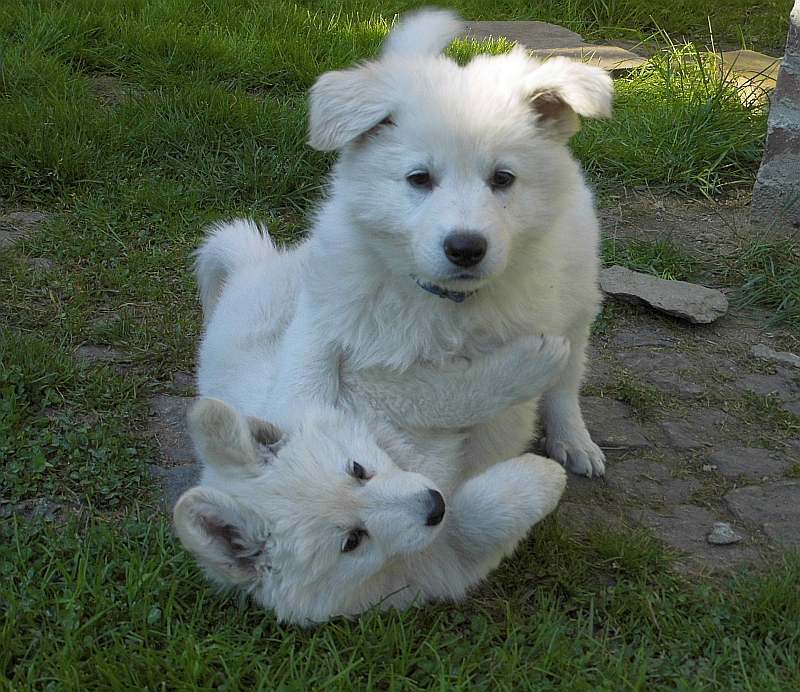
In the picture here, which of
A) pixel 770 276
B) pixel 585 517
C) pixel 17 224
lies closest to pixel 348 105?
pixel 585 517

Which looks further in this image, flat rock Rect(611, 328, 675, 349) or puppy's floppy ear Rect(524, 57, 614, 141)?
flat rock Rect(611, 328, 675, 349)

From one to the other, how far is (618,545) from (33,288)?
277 centimetres

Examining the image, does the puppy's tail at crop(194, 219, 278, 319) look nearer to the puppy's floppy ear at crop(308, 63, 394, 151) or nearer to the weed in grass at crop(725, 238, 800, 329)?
the puppy's floppy ear at crop(308, 63, 394, 151)

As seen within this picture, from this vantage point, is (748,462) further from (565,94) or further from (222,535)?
(222,535)

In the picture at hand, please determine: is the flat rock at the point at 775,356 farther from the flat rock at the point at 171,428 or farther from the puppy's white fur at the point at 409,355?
the flat rock at the point at 171,428

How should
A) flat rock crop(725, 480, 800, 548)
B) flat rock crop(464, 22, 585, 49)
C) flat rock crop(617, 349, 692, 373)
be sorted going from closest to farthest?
flat rock crop(725, 480, 800, 548)
flat rock crop(617, 349, 692, 373)
flat rock crop(464, 22, 585, 49)

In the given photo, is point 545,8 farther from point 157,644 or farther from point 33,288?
point 157,644

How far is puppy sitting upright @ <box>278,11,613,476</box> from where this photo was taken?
2.76 m

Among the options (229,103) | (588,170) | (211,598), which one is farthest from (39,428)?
(588,170)

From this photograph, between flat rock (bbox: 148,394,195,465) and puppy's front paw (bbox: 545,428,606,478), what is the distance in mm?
1246

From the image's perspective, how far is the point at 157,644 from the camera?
8.36 ft

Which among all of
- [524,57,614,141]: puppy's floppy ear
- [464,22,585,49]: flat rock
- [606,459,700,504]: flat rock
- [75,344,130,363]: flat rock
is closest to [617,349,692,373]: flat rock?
[606,459,700,504]: flat rock

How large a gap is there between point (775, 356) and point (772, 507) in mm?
1158

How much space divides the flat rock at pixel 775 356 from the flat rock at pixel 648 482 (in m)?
0.97
